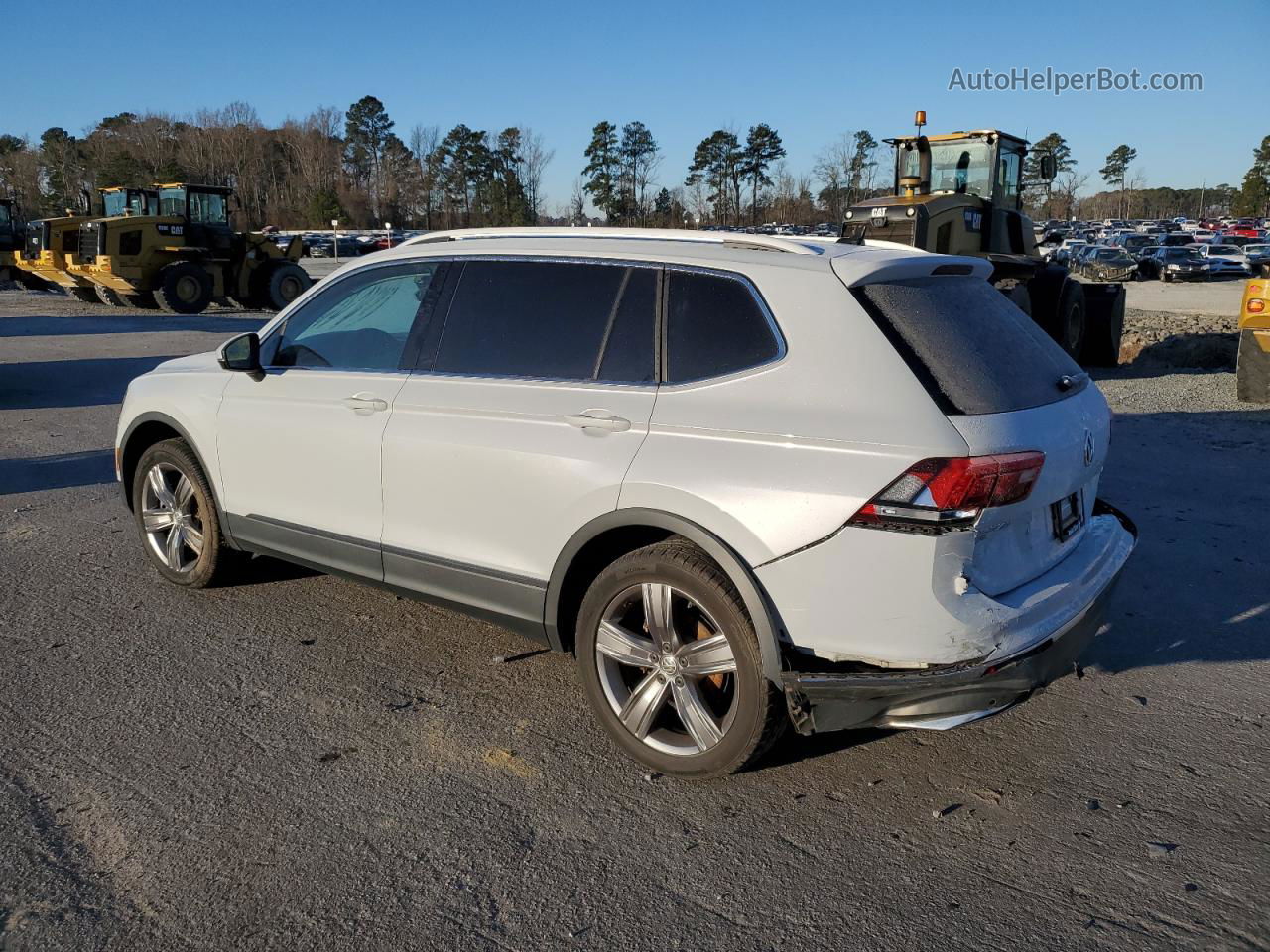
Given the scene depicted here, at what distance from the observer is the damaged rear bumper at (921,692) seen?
10.2 feet

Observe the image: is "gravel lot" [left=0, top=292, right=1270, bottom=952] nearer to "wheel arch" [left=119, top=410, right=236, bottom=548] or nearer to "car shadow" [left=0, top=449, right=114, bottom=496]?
"wheel arch" [left=119, top=410, right=236, bottom=548]

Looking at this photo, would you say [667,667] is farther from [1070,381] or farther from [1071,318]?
[1071,318]

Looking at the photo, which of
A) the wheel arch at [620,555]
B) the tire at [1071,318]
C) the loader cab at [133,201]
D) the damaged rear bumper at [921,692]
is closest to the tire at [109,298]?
the loader cab at [133,201]

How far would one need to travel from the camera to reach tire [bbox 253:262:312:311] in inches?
1039

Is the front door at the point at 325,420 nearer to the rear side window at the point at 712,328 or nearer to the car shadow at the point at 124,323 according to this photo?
the rear side window at the point at 712,328

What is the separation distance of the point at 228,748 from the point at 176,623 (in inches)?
56.4

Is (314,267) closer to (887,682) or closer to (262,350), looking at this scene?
(262,350)

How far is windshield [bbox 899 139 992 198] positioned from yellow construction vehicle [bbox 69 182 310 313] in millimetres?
16975

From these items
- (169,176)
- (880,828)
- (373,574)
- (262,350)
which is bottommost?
(880,828)

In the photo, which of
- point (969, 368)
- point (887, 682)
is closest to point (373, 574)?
point (887, 682)

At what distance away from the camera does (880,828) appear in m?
3.33

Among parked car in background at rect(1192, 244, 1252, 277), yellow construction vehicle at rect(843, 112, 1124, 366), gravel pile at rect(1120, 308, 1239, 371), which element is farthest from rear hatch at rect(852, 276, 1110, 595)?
parked car in background at rect(1192, 244, 1252, 277)

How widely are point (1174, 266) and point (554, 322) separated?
45.0 metres

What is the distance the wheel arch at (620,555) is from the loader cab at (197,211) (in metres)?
24.3
